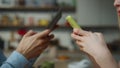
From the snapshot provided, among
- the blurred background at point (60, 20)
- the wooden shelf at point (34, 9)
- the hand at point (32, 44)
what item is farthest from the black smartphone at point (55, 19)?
the wooden shelf at point (34, 9)

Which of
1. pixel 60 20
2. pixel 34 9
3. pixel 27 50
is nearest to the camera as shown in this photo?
pixel 27 50

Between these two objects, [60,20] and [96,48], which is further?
[60,20]

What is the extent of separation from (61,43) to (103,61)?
3643 mm

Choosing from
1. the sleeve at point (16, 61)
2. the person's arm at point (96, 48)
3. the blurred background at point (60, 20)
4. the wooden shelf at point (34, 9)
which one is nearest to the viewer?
the person's arm at point (96, 48)

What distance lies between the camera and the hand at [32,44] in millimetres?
1132

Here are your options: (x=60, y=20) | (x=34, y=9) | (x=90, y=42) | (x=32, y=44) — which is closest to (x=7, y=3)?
(x=34, y=9)

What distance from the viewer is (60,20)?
4367 millimetres

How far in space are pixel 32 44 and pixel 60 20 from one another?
3209 mm

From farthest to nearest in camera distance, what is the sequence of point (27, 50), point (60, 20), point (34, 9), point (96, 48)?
point (34, 9)
point (60, 20)
point (27, 50)
point (96, 48)

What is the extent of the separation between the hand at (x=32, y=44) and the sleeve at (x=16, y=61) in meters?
0.03

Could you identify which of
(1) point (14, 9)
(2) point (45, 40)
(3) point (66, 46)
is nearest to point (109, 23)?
(3) point (66, 46)

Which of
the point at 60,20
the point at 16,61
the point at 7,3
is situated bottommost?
the point at 60,20

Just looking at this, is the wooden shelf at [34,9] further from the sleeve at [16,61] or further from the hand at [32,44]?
the sleeve at [16,61]

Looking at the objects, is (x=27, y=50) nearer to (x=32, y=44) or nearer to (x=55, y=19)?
(x=32, y=44)
